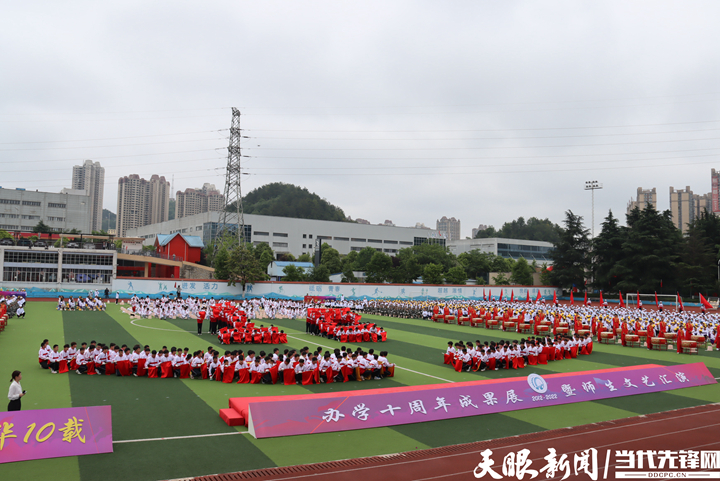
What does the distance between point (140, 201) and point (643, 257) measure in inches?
5385

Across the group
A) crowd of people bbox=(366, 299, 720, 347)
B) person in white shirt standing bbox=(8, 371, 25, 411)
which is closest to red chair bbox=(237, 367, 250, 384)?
person in white shirt standing bbox=(8, 371, 25, 411)

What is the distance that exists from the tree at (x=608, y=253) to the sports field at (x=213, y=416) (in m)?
32.1

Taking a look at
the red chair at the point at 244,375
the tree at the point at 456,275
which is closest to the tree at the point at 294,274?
the tree at the point at 456,275

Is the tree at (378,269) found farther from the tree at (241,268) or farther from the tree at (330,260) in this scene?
the tree at (241,268)

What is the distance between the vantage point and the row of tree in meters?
43.7

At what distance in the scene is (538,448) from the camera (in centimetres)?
783

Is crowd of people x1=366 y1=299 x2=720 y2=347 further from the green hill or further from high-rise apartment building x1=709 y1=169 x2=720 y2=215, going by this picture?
high-rise apartment building x1=709 y1=169 x2=720 y2=215

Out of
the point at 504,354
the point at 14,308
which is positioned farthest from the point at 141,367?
the point at 14,308

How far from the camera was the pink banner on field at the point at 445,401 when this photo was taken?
8.26m

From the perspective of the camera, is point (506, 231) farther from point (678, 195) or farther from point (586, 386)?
point (586, 386)

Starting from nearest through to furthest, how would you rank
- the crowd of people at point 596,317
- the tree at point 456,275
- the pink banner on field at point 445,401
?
the pink banner on field at point 445,401
the crowd of people at point 596,317
the tree at point 456,275

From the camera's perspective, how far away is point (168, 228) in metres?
82.6

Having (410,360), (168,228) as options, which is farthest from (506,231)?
(410,360)

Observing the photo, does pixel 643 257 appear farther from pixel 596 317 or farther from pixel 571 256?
pixel 596 317
